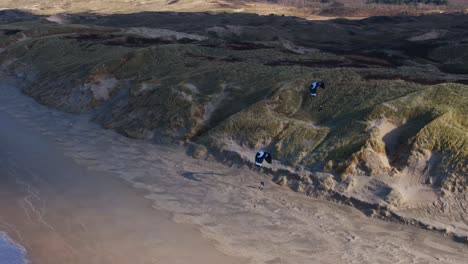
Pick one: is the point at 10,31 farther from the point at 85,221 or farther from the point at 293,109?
the point at 85,221

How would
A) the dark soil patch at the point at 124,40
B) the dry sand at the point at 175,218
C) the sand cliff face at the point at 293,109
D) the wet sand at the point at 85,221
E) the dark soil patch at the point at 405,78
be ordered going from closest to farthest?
the wet sand at the point at 85,221
the dry sand at the point at 175,218
the sand cliff face at the point at 293,109
the dark soil patch at the point at 405,78
the dark soil patch at the point at 124,40

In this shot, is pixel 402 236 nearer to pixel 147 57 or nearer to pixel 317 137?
pixel 317 137

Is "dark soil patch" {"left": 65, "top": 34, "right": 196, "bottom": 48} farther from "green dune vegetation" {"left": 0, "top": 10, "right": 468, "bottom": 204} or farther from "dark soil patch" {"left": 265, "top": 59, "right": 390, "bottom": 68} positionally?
"dark soil patch" {"left": 265, "top": 59, "right": 390, "bottom": 68}

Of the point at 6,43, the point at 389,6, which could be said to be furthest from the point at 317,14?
the point at 6,43

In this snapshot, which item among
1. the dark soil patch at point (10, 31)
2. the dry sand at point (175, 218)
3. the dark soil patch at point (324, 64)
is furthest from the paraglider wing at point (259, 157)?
the dark soil patch at point (10, 31)

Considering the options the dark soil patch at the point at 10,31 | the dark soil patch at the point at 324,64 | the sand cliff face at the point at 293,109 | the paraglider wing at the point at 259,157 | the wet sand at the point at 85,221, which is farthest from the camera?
the dark soil patch at the point at 10,31

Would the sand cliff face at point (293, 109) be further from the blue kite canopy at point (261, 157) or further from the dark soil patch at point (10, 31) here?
the dark soil patch at point (10, 31)

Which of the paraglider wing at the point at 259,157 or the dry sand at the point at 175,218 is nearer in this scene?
the dry sand at the point at 175,218
